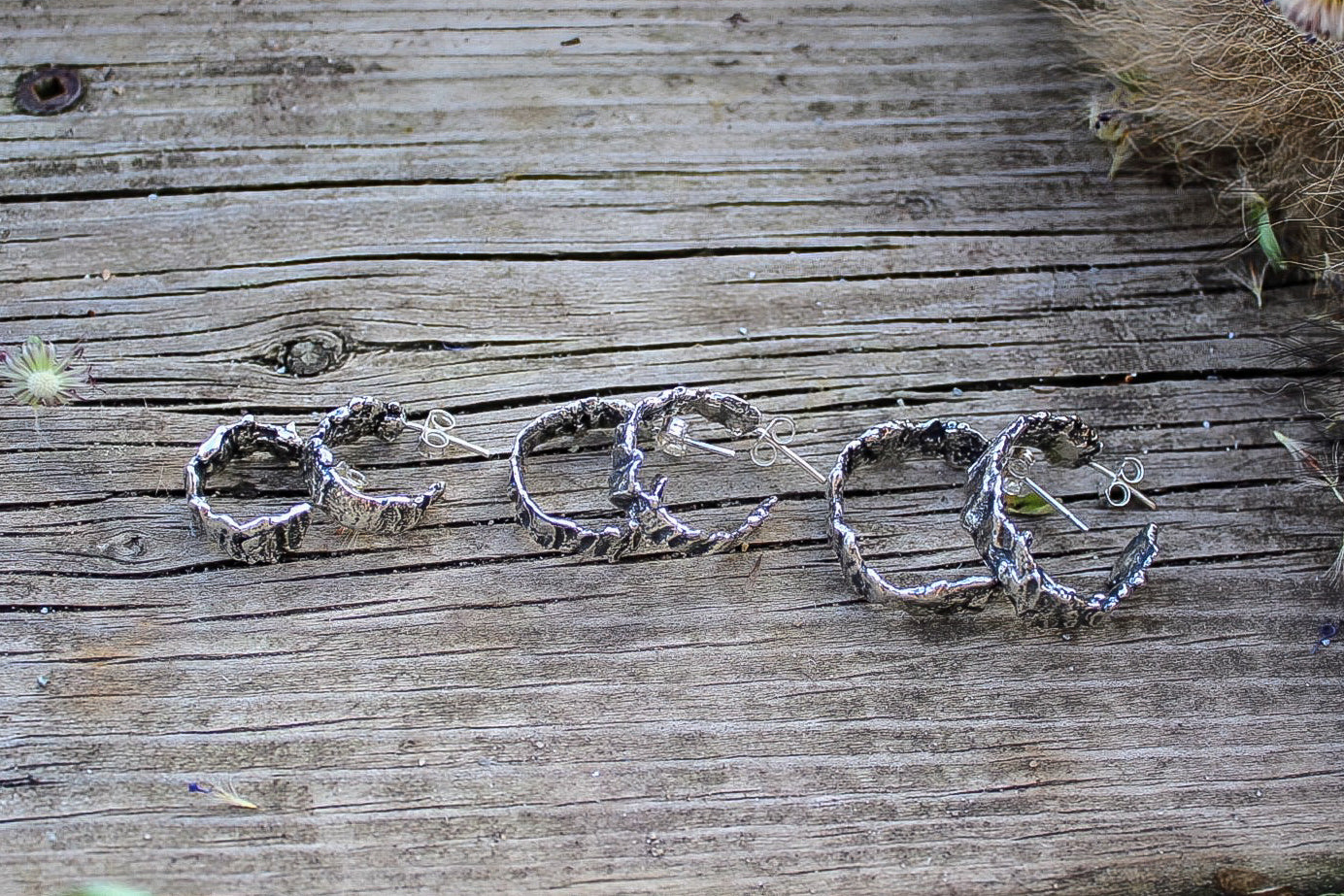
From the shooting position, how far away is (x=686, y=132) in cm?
280

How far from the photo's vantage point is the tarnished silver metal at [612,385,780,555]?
2180 mm

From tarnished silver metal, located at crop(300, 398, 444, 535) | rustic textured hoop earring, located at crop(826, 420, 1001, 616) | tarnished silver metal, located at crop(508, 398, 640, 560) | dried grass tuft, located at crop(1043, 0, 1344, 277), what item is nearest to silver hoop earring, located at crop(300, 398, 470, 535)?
tarnished silver metal, located at crop(300, 398, 444, 535)

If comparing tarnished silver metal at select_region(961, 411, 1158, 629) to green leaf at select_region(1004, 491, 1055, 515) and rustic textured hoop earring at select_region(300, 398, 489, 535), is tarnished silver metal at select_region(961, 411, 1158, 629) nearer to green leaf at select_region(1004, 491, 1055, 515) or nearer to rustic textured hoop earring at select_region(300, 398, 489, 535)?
green leaf at select_region(1004, 491, 1055, 515)

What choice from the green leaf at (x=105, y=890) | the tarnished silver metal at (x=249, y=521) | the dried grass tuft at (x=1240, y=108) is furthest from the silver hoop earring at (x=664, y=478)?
the dried grass tuft at (x=1240, y=108)

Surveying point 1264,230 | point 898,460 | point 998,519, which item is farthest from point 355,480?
point 1264,230

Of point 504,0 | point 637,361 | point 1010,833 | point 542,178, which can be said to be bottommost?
point 1010,833

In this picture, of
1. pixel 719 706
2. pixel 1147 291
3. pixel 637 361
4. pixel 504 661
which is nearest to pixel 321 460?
pixel 504 661

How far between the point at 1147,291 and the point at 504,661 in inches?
66.9

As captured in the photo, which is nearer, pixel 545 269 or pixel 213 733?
pixel 213 733

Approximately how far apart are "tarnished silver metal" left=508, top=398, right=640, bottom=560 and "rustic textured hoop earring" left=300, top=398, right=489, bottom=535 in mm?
127

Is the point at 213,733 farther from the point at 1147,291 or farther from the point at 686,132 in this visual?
the point at 1147,291

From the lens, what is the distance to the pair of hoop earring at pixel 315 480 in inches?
83.0

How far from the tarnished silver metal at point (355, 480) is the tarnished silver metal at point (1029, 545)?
3.51 ft

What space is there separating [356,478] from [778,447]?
0.86m
